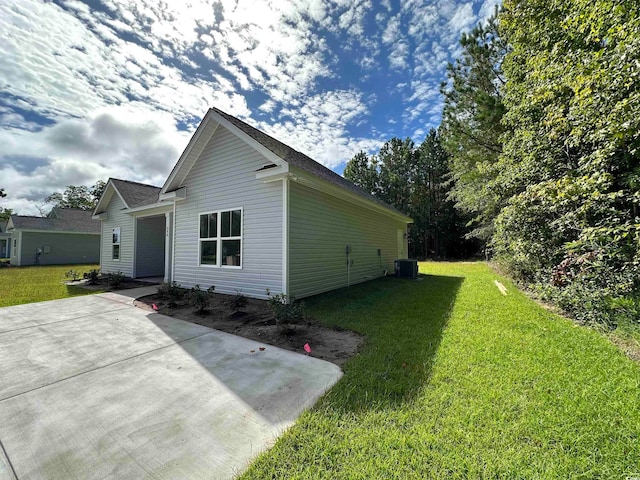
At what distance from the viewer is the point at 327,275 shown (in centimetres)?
823

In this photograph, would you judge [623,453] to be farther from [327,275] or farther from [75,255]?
[75,255]

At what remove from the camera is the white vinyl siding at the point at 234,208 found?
22.0 feet

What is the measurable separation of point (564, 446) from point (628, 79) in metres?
5.27

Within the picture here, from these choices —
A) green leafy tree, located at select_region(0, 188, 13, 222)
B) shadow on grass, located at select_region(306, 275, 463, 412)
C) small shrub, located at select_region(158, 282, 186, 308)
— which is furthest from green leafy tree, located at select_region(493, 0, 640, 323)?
green leafy tree, located at select_region(0, 188, 13, 222)

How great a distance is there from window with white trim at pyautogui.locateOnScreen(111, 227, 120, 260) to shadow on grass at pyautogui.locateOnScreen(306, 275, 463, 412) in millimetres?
11432

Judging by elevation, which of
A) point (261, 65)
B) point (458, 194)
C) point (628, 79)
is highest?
point (261, 65)

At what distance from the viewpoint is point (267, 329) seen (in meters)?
4.91

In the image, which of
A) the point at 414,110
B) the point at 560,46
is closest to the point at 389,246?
the point at 414,110

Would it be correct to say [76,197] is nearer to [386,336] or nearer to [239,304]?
[239,304]

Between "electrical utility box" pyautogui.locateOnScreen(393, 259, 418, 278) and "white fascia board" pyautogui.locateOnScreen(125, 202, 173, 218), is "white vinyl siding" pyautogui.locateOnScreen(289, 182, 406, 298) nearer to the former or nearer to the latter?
"electrical utility box" pyautogui.locateOnScreen(393, 259, 418, 278)

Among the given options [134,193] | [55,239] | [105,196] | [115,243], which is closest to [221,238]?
[134,193]

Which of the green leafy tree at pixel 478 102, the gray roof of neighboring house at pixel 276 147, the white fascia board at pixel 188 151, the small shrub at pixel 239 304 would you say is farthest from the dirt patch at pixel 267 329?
the green leafy tree at pixel 478 102

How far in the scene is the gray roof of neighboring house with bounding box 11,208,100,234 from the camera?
20.3 metres

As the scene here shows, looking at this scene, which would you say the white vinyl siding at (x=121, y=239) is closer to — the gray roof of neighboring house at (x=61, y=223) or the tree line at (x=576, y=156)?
the gray roof of neighboring house at (x=61, y=223)
